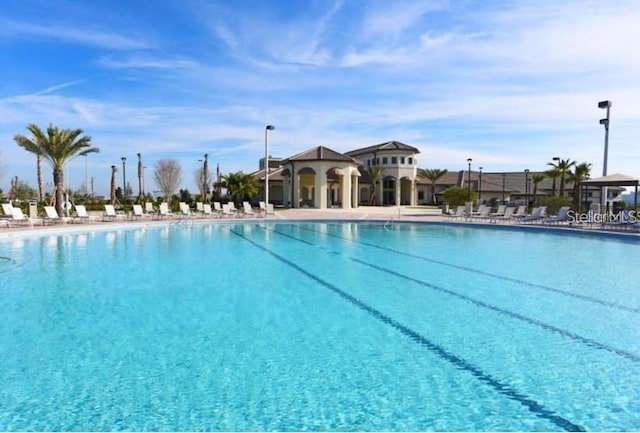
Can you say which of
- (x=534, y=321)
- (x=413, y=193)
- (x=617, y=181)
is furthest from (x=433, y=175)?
(x=534, y=321)

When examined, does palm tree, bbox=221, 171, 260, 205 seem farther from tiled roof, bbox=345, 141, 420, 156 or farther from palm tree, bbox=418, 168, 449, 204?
palm tree, bbox=418, 168, 449, 204

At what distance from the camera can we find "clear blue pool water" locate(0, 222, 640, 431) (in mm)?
3936

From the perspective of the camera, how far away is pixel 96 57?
20.2m

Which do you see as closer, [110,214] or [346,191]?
[110,214]

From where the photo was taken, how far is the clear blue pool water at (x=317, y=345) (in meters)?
3.94

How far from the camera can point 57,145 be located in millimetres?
23797

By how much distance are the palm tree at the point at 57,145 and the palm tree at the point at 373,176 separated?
2859 centimetres

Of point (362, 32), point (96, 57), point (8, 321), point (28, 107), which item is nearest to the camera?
point (8, 321)

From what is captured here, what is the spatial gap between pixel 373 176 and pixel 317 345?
42.3m

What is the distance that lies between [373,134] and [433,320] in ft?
124

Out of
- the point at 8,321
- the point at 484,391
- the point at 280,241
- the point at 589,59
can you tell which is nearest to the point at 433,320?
the point at 484,391

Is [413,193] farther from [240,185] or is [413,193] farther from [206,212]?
[206,212]

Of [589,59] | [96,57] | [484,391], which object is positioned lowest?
[484,391]

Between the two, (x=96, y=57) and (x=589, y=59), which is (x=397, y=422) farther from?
(x=96, y=57)
